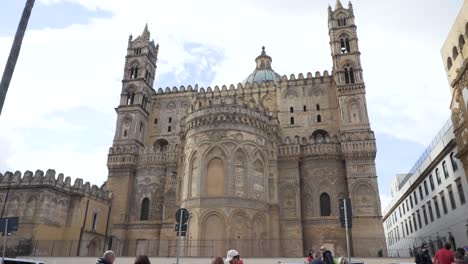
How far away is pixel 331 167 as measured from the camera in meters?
35.8

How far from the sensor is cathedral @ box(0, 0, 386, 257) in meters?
30.5

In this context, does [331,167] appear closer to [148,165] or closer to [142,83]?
[148,165]

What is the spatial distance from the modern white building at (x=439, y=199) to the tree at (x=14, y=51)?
29.4 m

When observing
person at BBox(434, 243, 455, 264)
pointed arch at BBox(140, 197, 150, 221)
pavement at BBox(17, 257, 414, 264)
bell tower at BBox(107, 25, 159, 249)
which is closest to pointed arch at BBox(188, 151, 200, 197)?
pavement at BBox(17, 257, 414, 264)

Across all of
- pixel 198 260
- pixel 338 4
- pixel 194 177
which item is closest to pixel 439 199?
pixel 194 177

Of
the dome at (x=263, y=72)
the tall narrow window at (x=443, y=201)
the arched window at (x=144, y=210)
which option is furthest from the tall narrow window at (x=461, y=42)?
the arched window at (x=144, y=210)

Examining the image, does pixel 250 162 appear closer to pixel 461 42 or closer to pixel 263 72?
pixel 461 42

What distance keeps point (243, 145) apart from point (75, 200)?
53.8 feet

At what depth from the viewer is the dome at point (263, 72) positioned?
4794cm

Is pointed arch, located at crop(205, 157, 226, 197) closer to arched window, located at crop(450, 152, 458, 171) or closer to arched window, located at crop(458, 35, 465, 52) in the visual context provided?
arched window, located at crop(450, 152, 458, 171)

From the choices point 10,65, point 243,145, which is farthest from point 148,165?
point 10,65

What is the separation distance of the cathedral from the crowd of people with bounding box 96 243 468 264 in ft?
57.8

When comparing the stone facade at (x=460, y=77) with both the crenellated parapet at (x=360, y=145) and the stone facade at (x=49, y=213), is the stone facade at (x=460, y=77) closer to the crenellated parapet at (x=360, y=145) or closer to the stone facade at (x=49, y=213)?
the crenellated parapet at (x=360, y=145)

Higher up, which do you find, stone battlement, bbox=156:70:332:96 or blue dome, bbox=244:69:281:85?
blue dome, bbox=244:69:281:85
